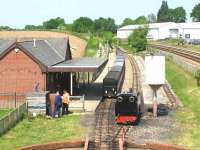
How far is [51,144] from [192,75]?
26.0 m

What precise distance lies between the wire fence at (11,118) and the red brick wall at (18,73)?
7058 millimetres

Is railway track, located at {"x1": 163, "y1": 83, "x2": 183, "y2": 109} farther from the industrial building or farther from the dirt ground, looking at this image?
the industrial building

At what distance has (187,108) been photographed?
33.7 m

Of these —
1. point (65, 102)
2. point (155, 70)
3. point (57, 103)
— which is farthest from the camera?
point (65, 102)

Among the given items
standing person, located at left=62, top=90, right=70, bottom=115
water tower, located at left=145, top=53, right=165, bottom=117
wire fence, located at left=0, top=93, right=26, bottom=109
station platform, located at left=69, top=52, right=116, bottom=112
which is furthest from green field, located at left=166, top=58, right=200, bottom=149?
wire fence, located at left=0, top=93, right=26, bottom=109

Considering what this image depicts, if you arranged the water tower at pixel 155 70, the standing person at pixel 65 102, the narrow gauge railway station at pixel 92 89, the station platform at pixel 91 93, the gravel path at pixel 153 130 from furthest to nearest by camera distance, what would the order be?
1. the station platform at pixel 91 93
2. the standing person at pixel 65 102
3. the water tower at pixel 155 70
4. the narrow gauge railway station at pixel 92 89
5. the gravel path at pixel 153 130

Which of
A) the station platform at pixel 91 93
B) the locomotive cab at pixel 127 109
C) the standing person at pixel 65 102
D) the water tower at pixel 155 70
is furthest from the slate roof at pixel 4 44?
the locomotive cab at pixel 127 109

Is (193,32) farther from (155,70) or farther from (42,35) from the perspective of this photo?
(155,70)

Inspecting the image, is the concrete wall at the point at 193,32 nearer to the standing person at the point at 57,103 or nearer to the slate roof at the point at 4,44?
the slate roof at the point at 4,44

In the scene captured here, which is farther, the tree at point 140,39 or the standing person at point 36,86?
the tree at point 140,39

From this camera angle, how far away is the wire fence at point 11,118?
25.5m

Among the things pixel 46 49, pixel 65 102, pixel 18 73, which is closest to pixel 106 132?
pixel 65 102

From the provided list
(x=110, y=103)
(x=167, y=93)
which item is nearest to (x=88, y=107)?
(x=110, y=103)

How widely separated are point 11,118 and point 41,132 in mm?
2042
